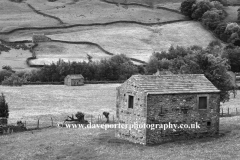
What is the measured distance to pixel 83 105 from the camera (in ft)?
243

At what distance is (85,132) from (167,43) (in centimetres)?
10673

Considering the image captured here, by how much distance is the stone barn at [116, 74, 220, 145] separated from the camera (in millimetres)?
38625

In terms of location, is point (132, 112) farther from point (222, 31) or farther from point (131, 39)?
point (222, 31)

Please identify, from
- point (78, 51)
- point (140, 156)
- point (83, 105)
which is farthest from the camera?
point (78, 51)

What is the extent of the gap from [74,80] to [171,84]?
61254 millimetres

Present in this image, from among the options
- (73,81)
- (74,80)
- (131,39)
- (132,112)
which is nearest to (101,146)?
A: (132,112)

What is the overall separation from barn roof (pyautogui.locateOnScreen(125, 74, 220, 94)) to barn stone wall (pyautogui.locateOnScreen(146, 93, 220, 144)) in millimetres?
444

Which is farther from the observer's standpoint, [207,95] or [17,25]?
[17,25]

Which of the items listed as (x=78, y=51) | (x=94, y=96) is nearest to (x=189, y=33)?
(x=78, y=51)

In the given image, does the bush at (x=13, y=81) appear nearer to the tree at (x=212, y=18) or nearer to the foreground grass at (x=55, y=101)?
the foreground grass at (x=55, y=101)

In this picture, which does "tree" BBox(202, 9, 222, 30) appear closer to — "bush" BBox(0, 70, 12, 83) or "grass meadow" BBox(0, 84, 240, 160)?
"bush" BBox(0, 70, 12, 83)

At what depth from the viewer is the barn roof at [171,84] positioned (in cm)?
3919

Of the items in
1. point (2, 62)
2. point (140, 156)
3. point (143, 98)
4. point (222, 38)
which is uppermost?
point (222, 38)

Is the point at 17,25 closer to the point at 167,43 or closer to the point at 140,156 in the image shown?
the point at 167,43
